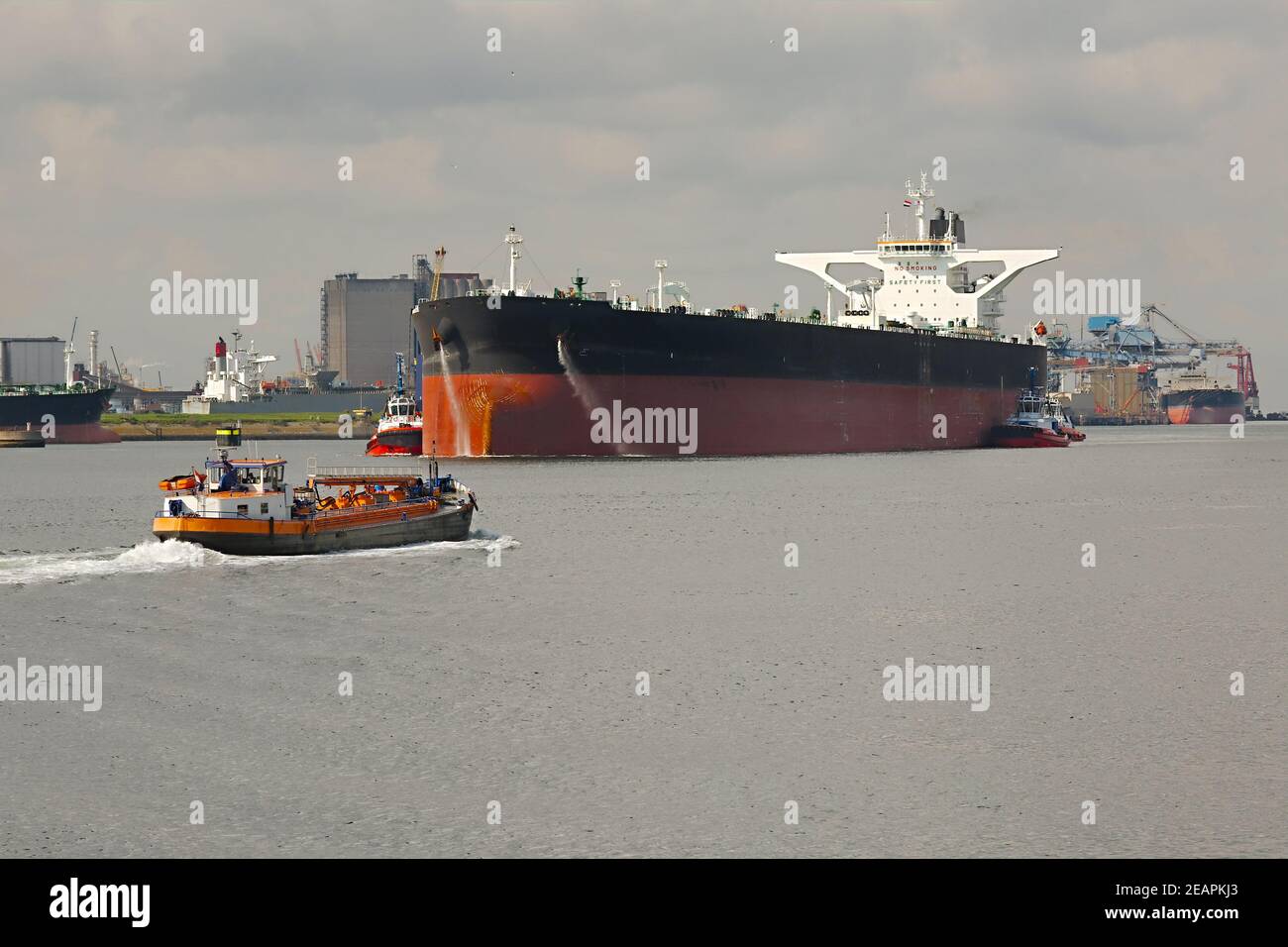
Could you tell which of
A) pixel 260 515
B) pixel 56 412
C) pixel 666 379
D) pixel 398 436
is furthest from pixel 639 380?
pixel 56 412

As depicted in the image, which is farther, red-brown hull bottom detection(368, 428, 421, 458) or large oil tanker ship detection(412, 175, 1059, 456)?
red-brown hull bottom detection(368, 428, 421, 458)

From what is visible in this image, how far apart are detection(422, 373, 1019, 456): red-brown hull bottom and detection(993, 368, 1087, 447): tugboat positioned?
642 inches

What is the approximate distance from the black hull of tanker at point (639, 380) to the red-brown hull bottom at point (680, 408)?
79mm

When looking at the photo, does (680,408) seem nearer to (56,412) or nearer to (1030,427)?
(1030,427)

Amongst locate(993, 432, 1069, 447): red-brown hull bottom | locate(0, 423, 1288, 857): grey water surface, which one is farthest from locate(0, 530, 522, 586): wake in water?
locate(993, 432, 1069, 447): red-brown hull bottom

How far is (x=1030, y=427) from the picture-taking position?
107m

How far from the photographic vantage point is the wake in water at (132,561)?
3456cm

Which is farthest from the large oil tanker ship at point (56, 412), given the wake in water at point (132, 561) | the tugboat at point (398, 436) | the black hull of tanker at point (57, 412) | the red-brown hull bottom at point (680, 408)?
the wake in water at point (132, 561)

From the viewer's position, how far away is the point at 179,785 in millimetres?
16875

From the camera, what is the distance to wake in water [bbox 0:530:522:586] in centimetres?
3456

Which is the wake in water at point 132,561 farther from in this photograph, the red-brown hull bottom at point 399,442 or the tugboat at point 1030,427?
the tugboat at point 1030,427

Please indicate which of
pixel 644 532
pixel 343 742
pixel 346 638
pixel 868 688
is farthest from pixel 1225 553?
pixel 343 742

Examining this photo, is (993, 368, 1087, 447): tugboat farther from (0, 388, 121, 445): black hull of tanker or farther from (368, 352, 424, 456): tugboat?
(0, 388, 121, 445): black hull of tanker
